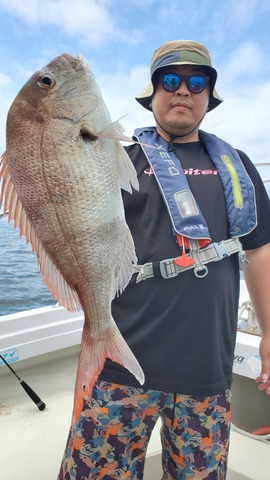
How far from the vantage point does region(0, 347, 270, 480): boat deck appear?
262 centimetres

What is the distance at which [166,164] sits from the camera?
6.11 feet

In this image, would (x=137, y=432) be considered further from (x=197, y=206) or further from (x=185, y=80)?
(x=185, y=80)

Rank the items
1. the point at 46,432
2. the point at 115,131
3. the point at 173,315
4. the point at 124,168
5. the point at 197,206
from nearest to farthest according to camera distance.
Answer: the point at 115,131 → the point at 124,168 → the point at 173,315 → the point at 197,206 → the point at 46,432

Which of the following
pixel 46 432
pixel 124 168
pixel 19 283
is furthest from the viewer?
pixel 19 283

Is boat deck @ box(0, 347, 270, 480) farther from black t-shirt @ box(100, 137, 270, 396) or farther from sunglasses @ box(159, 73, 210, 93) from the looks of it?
sunglasses @ box(159, 73, 210, 93)

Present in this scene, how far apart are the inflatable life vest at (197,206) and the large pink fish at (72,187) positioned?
34 centimetres

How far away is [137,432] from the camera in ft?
5.66

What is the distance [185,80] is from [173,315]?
3.61 ft

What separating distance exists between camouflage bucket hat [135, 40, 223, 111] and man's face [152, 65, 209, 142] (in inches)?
1.3

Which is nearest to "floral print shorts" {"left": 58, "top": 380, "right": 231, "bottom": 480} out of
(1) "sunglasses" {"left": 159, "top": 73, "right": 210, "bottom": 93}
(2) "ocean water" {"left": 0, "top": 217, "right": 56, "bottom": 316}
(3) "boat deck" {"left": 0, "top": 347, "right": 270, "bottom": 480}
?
(3) "boat deck" {"left": 0, "top": 347, "right": 270, "bottom": 480}

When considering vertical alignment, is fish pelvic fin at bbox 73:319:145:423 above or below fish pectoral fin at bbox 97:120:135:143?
below

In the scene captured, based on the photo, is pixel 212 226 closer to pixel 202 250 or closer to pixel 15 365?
pixel 202 250

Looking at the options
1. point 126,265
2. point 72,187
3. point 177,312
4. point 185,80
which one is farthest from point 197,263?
point 185,80

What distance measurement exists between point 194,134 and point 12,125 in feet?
3.46
